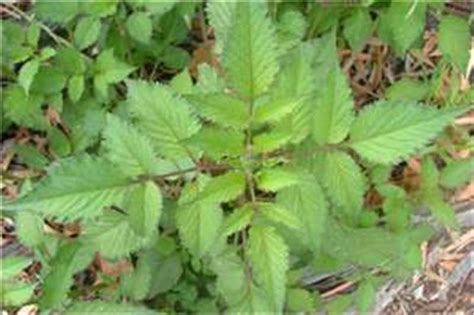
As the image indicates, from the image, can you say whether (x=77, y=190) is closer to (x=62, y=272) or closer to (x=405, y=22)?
(x=62, y=272)

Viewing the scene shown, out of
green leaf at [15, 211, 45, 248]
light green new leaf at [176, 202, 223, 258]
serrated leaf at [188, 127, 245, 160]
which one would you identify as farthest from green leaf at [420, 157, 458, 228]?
green leaf at [15, 211, 45, 248]

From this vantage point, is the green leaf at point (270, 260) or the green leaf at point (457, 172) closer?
the green leaf at point (270, 260)

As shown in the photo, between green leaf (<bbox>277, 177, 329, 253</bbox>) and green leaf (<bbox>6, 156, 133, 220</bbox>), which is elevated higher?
green leaf (<bbox>6, 156, 133, 220</bbox>)

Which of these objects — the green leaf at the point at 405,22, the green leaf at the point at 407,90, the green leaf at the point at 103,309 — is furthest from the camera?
the green leaf at the point at 407,90

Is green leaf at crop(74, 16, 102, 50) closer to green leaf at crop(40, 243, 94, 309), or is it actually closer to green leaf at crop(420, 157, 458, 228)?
green leaf at crop(40, 243, 94, 309)

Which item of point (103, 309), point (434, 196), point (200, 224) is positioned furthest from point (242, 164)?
point (434, 196)

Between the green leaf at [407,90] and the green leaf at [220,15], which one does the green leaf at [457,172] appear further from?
the green leaf at [220,15]

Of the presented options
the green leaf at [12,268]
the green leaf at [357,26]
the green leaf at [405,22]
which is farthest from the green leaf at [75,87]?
the green leaf at [405,22]

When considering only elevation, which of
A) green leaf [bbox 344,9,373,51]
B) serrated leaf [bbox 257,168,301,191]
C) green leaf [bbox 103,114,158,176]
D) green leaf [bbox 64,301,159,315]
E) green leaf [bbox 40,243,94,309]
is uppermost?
green leaf [bbox 344,9,373,51]
